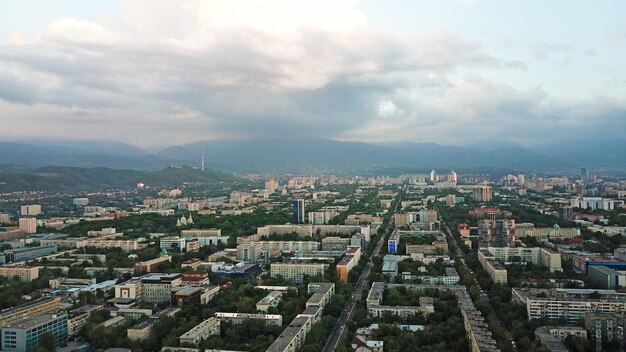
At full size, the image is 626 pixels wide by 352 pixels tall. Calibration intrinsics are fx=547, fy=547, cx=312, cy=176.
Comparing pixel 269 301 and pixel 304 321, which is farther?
pixel 269 301

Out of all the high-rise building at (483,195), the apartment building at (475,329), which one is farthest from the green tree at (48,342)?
the high-rise building at (483,195)

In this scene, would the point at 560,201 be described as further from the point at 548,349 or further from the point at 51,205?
the point at 51,205

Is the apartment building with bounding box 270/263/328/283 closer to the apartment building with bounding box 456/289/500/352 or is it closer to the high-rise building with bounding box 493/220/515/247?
the apartment building with bounding box 456/289/500/352

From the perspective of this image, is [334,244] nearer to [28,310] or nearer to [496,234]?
[496,234]

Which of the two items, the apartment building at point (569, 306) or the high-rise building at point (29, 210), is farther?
the high-rise building at point (29, 210)

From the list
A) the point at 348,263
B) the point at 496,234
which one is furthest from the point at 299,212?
the point at 348,263

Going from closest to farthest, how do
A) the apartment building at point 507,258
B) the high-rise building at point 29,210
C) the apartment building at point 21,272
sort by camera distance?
the apartment building at point 507,258, the apartment building at point 21,272, the high-rise building at point 29,210

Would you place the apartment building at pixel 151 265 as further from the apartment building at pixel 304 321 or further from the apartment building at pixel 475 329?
the apartment building at pixel 475 329

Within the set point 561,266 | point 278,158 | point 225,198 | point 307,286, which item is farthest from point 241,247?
point 278,158

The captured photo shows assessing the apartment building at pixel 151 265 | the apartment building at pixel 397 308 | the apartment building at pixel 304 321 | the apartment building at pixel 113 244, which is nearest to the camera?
the apartment building at pixel 304 321
